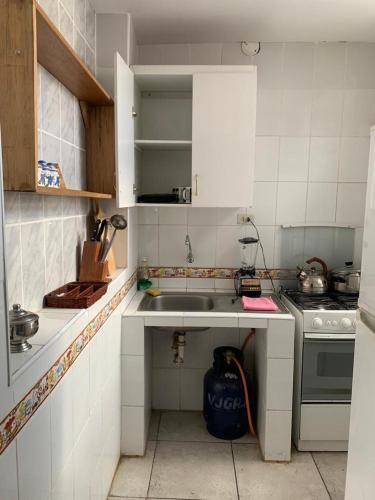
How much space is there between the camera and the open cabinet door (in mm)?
1712

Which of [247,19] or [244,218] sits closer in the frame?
[247,19]

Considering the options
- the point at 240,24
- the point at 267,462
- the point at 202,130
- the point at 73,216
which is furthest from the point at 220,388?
the point at 240,24

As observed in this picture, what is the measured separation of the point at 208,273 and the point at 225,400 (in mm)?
798

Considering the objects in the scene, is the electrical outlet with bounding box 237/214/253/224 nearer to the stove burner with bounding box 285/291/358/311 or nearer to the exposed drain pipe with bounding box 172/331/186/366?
the stove burner with bounding box 285/291/358/311

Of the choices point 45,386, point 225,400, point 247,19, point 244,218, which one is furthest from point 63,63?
point 225,400

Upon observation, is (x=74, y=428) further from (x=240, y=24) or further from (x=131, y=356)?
(x=240, y=24)

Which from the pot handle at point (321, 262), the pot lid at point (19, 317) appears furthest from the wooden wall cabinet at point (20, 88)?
the pot handle at point (321, 262)

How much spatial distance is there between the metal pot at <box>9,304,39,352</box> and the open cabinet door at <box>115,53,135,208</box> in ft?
2.73

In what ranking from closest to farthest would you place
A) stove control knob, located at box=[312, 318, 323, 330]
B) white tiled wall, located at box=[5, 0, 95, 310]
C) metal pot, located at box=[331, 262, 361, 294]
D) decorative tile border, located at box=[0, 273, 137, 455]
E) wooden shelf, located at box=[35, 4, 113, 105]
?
1. decorative tile border, located at box=[0, 273, 137, 455]
2. wooden shelf, located at box=[35, 4, 113, 105]
3. white tiled wall, located at box=[5, 0, 95, 310]
4. stove control knob, located at box=[312, 318, 323, 330]
5. metal pot, located at box=[331, 262, 361, 294]

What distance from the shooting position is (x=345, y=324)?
206cm

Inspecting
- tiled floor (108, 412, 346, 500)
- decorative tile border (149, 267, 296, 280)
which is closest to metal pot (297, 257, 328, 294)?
decorative tile border (149, 267, 296, 280)

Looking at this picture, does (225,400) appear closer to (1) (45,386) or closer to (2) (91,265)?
(2) (91,265)

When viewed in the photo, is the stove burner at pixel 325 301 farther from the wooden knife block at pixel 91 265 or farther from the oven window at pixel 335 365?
the wooden knife block at pixel 91 265

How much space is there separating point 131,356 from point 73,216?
819 mm
